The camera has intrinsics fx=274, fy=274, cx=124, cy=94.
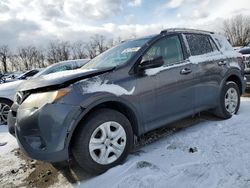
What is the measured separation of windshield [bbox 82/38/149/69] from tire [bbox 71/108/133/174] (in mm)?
782

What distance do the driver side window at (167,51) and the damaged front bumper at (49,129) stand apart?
55.0 inches

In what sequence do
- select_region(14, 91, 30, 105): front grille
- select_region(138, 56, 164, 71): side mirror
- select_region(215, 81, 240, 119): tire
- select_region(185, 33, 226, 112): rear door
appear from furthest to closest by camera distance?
select_region(215, 81, 240, 119): tire → select_region(185, 33, 226, 112): rear door → select_region(138, 56, 164, 71): side mirror → select_region(14, 91, 30, 105): front grille

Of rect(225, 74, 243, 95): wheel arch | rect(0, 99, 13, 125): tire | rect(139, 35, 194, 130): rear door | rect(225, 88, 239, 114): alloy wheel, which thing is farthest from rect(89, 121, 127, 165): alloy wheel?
rect(0, 99, 13, 125): tire

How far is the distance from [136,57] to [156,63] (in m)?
0.28

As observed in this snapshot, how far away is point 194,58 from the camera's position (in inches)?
173

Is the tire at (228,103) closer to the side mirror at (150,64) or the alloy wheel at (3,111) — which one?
the side mirror at (150,64)

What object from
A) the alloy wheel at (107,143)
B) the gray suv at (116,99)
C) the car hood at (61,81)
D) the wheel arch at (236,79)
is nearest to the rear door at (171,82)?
the gray suv at (116,99)

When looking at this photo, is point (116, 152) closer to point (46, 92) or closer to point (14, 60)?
point (46, 92)

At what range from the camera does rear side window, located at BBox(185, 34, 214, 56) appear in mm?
4489

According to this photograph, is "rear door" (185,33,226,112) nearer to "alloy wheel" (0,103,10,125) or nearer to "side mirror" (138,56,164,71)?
"side mirror" (138,56,164,71)

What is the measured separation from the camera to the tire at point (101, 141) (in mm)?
3098

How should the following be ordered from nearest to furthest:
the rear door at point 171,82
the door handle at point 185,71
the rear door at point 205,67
A: the rear door at point 171,82
the door handle at point 185,71
the rear door at point 205,67

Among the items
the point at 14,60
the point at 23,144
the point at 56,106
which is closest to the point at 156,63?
the point at 56,106

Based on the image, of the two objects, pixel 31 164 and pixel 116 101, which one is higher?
pixel 116 101
